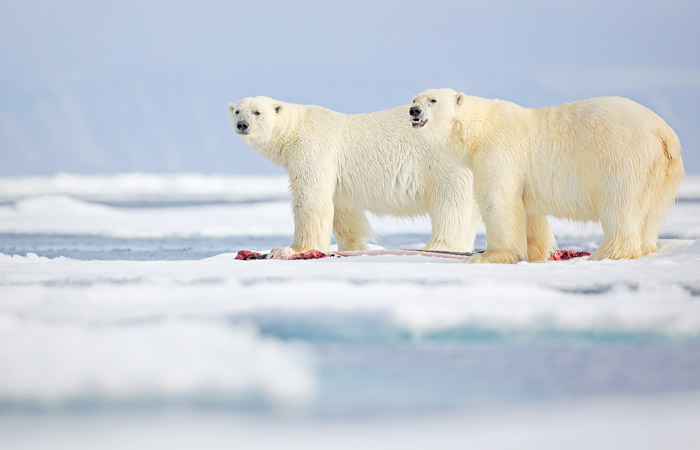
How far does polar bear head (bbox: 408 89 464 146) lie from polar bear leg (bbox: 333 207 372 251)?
156 cm

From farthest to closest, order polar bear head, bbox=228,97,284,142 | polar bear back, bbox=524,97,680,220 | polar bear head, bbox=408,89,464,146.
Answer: polar bear head, bbox=228,97,284,142, polar bear head, bbox=408,89,464,146, polar bear back, bbox=524,97,680,220

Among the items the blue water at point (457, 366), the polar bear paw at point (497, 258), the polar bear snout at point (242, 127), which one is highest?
the polar bear snout at point (242, 127)

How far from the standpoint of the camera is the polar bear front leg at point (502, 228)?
14.7ft

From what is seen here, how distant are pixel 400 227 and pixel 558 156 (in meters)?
6.49

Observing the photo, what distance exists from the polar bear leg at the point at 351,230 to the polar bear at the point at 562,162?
58.4 inches

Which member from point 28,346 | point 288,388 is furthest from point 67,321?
point 288,388

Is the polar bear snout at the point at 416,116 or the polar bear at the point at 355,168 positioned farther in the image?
the polar bear at the point at 355,168

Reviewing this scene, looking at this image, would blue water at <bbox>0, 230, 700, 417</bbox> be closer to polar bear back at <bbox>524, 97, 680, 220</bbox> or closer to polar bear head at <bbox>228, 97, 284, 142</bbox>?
A: polar bear back at <bbox>524, 97, 680, 220</bbox>

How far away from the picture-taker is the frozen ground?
191 centimetres

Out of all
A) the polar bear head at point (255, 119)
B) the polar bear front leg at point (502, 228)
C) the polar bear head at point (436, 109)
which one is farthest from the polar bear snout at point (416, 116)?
the polar bear head at point (255, 119)

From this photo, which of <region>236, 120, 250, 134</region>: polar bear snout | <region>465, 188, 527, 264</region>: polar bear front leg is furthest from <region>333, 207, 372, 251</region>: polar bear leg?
<region>465, 188, 527, 264</region>: polar bear front leg

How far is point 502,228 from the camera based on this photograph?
450 centimetres

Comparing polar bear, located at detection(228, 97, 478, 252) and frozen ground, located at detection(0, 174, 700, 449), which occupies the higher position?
polar bear, located at detection(228, 97, 478, 252)

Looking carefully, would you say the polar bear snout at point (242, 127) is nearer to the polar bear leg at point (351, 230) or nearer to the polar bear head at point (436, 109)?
the polar bear leg at point (351, 230)
